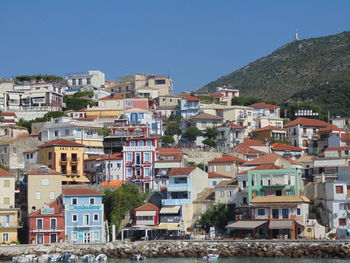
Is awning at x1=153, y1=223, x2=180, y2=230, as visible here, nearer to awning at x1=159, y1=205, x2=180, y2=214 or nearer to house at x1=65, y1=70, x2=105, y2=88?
awning at x1=159, y1=205, x2=180, y2=214

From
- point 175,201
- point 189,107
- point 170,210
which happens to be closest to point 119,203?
point 170,210

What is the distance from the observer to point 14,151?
76062 mm

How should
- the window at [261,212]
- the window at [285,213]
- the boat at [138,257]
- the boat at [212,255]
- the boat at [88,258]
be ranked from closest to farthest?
the boat at [212,255] < the boat at [88,258] < the boat at [138,257] < the window at [285,213] < the window at [261,212]

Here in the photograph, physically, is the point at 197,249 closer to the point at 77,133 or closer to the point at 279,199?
the point at 279,199

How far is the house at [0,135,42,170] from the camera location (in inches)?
2975

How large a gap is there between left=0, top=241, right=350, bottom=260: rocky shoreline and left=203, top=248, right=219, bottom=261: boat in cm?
41

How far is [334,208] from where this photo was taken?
199ft

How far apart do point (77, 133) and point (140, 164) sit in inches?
387

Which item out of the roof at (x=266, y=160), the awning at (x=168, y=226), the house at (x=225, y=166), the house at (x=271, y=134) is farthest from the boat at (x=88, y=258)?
the house at (x=271, y=134)

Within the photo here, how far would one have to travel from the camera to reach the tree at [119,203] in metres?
64.6

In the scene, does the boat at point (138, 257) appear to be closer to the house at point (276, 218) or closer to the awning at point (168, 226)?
the awning at point (168, 226)

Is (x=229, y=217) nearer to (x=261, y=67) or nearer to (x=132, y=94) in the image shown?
(x=132, y=94)

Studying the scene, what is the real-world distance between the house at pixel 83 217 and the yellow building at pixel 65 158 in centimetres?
898

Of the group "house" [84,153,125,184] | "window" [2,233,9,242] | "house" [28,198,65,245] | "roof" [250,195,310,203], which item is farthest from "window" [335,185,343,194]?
"window" [2,233,9,242]
